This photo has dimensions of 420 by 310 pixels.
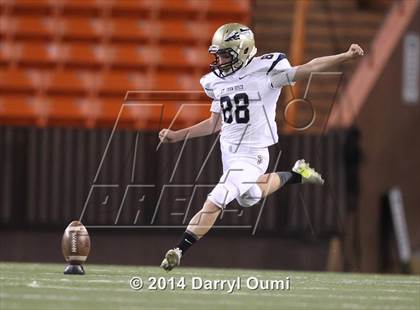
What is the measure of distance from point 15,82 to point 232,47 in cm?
569

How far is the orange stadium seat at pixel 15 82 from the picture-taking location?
13.9 metres

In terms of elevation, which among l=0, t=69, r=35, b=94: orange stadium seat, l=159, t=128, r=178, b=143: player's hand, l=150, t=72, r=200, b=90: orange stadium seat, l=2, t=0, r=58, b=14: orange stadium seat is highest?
l=2, t=0, r=58, b=14: orange stadium seat

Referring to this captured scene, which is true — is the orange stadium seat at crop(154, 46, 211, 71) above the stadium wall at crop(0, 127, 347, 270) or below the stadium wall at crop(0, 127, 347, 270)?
above

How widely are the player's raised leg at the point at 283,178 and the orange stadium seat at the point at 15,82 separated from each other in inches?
202

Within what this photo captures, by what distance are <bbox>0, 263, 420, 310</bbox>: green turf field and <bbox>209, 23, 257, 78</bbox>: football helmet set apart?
4.83 feet

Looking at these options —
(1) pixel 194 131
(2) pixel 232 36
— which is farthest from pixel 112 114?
(2) pixel 232 36

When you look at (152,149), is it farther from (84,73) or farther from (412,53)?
(412,53)

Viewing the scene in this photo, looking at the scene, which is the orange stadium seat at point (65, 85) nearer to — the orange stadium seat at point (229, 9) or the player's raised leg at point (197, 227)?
the orange stadium seat at point (229, 9)

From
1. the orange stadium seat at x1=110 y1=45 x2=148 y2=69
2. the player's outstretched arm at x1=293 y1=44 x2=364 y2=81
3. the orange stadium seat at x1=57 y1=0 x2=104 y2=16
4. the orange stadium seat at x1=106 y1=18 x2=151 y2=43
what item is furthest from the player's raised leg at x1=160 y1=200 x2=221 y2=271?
the orange stadium seat at x1=57 y1=0 x2=104 y2=16

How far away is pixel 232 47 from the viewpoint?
28.5 feet

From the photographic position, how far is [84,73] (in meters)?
14.0

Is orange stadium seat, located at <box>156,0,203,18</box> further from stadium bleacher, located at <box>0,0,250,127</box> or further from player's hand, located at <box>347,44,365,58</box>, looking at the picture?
player's hand, located at <box>347,44,365,58</box>

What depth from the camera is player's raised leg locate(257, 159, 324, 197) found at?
29.7ft

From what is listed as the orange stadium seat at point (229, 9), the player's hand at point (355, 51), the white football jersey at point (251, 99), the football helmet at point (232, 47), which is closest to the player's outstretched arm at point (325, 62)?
the player's hand at point (355, 51)
